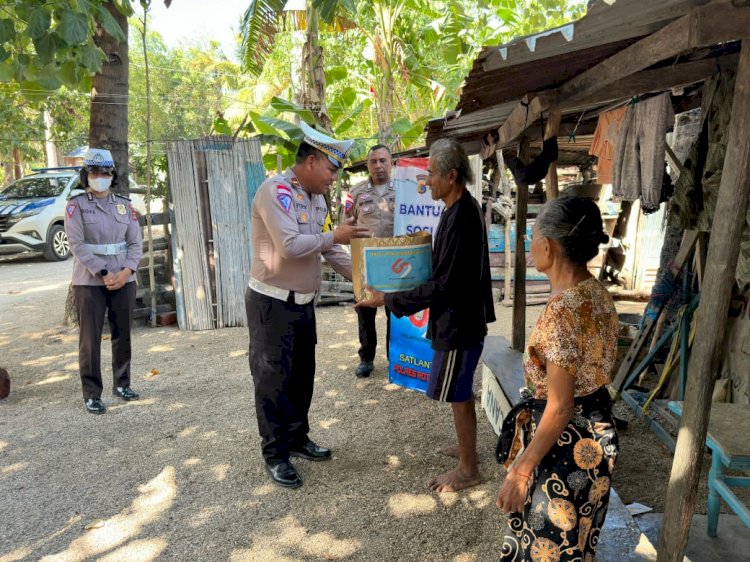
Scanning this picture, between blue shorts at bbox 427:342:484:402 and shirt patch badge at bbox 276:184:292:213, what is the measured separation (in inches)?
46.6

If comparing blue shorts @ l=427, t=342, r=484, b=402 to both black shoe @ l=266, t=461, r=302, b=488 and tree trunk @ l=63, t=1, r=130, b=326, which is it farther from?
tree trunk @ l=63, t=1, r=130, b=326

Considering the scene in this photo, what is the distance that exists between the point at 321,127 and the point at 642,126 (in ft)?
17.6

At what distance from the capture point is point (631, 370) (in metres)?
4.93

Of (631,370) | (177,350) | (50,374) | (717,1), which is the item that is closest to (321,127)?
(177,350)

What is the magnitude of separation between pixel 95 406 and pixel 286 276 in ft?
8.31

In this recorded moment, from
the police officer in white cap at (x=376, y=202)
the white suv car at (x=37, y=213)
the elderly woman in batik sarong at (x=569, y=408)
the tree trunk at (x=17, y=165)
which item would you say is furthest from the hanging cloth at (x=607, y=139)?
the tree trunk at (x=17, y=165)

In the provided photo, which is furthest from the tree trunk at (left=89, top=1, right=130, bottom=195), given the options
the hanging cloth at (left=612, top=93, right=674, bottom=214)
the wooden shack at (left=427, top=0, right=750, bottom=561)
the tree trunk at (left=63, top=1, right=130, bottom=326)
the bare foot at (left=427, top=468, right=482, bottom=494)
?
the hanging cloth at (left=612, top=93, right=674, bottom=214)

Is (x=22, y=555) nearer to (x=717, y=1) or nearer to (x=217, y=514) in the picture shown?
(x=217, y=514)

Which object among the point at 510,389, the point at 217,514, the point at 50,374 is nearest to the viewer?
the point at 217,514

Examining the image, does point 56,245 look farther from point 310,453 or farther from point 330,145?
point 330,145

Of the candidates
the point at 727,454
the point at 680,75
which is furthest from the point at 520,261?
the point at 727,454

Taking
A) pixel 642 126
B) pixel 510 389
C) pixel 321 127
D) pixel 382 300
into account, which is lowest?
pixel 510 389

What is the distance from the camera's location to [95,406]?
463 centimetres

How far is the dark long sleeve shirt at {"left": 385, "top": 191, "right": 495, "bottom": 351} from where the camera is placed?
2859 mm
